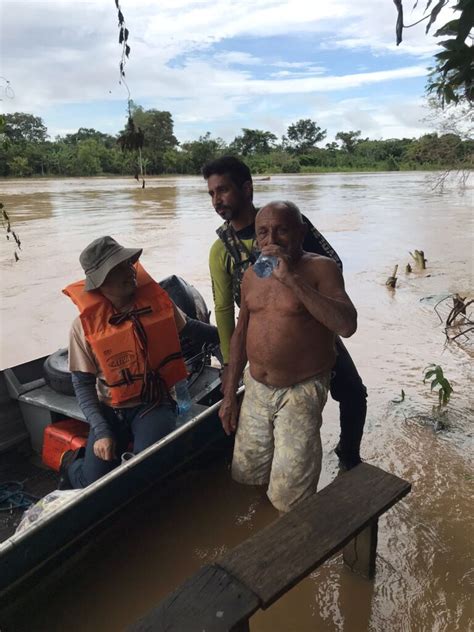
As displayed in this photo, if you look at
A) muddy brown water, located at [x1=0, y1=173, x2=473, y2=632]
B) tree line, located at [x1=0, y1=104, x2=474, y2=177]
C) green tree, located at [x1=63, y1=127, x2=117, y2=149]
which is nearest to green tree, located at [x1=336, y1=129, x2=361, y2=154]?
tree line, located at [x1=0, y1=104, x2=474, y2=177]

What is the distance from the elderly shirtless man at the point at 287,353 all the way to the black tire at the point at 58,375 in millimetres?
1238

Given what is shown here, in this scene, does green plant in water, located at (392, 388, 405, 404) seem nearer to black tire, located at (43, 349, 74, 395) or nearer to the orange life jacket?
the orange life jacket

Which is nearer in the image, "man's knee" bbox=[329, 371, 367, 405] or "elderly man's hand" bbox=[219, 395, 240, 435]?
"elderly man's hand" bbox=[219, 395, 240, 435]

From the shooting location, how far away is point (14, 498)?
3064mm

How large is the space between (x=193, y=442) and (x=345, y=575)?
104 cm

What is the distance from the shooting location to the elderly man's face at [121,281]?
2.60 metres

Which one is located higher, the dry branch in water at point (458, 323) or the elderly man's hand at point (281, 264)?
the elderly man's hand at point (281, 264)

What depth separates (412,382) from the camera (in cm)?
509

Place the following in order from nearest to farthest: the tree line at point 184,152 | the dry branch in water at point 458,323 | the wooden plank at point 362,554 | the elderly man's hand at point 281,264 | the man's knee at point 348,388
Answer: the elderly man's hand at point 281,264 < the wooden plank at point 362,554 < the man's knee at point 348,388 < the dry branch in water at point 458,323 < the tree line at point 184,152

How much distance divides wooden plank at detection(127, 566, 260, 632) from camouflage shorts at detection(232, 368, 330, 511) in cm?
68

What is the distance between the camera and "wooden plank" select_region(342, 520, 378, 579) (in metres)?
2.57

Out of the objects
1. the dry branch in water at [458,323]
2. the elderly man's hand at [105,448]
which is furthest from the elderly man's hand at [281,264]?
the dry branch in water at [458,323]

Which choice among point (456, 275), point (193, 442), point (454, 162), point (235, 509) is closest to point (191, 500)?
point (235, 509)

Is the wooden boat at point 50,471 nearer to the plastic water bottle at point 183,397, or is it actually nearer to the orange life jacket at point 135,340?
the plastic water bottle at point 183,397
